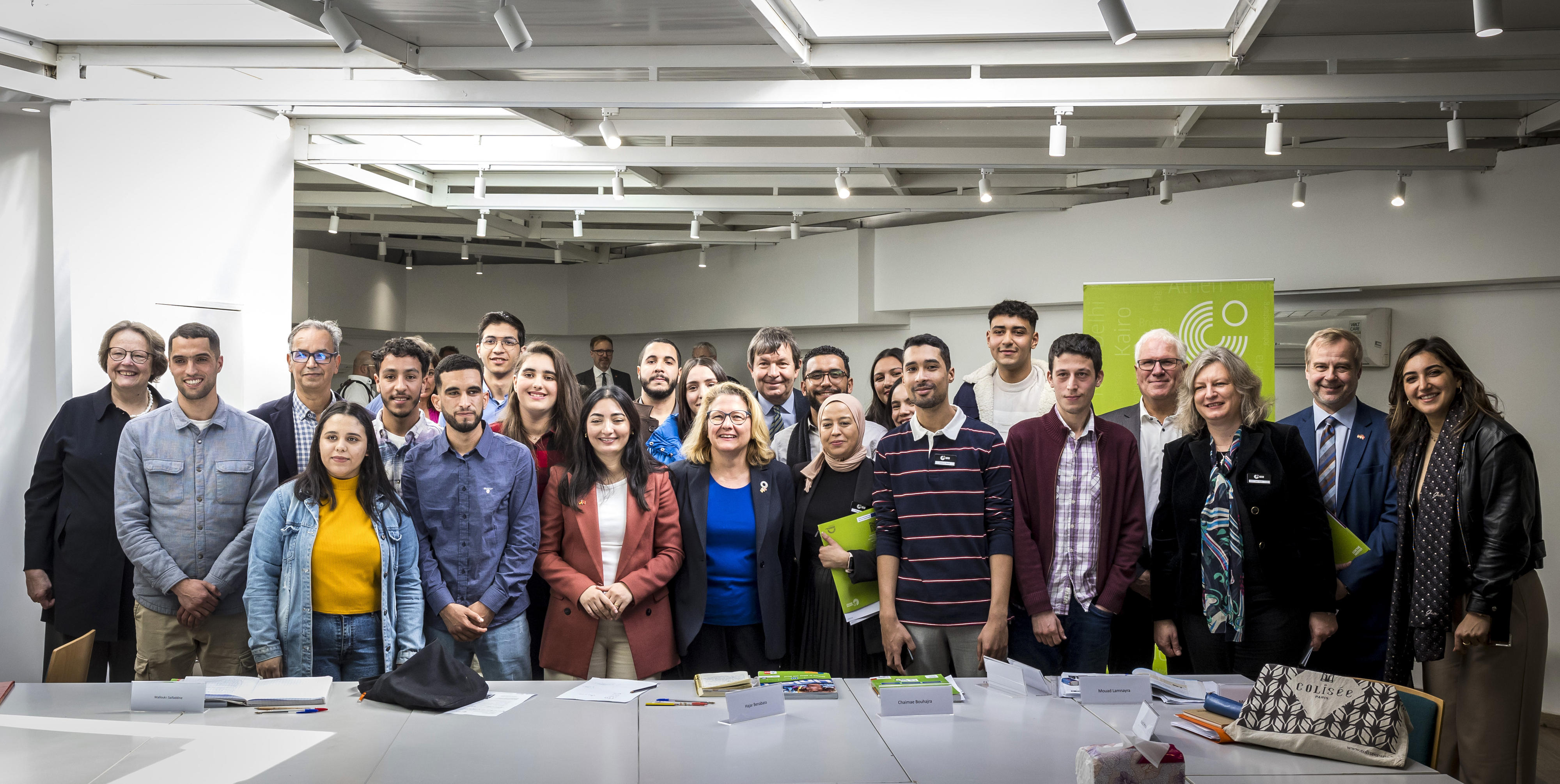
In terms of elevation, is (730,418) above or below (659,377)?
below

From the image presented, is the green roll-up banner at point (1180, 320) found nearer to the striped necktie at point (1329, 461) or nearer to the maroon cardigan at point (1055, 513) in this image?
the striped necktie at point (1329, 461)

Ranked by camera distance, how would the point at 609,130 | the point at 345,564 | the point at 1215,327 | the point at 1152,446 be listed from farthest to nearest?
the point at 1215,327 < the point at 609,130 < the point at 1152,446 < the point at 345,564

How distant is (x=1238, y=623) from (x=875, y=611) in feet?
4.21

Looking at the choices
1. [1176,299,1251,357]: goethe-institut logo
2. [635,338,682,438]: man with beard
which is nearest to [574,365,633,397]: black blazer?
[635,338,682,438]: man with beard

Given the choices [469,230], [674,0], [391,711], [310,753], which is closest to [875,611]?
[391,711]

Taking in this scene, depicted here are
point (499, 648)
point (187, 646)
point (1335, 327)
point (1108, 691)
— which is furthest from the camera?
point (1335, 327)

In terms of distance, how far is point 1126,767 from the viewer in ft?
6.96

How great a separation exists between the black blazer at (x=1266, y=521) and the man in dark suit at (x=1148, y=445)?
0.18 m

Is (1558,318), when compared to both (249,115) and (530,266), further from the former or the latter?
(530,266)

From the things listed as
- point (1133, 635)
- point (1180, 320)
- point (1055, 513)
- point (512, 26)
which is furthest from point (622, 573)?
point (1180, 320)

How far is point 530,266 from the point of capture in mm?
12945

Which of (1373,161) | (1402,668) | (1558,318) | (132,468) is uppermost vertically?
(1373,161)

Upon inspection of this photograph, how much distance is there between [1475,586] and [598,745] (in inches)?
119

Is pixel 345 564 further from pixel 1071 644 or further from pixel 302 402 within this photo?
pixel 1071 644
